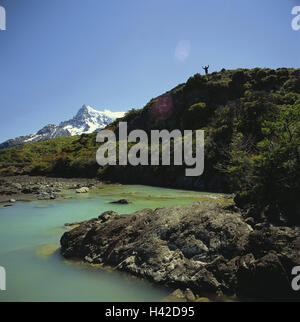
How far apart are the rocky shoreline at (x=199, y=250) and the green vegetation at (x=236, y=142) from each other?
2.33 m

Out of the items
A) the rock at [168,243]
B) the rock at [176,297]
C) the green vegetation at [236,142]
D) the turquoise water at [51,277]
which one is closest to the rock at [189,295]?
the rock at [176,297]

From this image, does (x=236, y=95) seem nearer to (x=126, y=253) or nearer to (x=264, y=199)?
(x=264, y=199)

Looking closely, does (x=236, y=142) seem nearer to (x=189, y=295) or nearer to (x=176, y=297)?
(x=189, y=295)

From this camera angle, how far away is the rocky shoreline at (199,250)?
7.29 m

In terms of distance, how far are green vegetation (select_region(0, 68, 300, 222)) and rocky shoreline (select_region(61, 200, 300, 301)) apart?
233cm

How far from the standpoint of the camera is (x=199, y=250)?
29.0 feet

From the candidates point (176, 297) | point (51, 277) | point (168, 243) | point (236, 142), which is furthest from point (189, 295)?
point (236, 142)

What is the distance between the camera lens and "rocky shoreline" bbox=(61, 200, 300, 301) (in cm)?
729

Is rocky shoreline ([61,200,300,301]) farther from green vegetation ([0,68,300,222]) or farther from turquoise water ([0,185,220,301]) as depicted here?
green vegetation ([0,68,300,222])

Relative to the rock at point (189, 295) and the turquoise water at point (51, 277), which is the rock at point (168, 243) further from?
the turquoise water at point (51, 277)

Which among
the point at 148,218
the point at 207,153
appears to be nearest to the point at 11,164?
the point at 207,153

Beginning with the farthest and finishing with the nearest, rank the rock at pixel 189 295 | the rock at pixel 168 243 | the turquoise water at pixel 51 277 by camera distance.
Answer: the rock at pixel 168 243 → the turquoise water at pixel 51 277 → the rock at pixel 189 295

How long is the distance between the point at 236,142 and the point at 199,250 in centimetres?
1051
